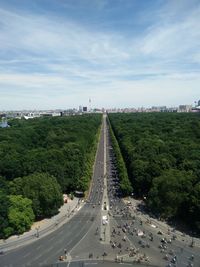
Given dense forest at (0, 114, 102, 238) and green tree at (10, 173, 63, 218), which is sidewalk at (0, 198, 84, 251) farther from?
green tree at (10, 173, 63, 218)

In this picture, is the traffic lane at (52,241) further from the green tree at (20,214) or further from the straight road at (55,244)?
the green tree at (20,214)

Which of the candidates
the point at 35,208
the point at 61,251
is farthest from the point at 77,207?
the point at 61,251

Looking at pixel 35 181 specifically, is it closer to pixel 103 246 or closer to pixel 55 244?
A: pixel 55 244

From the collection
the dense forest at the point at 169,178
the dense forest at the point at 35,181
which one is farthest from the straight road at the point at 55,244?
the dense forest at the point at 169,178

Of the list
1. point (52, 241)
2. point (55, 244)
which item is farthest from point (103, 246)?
point (52, 241)

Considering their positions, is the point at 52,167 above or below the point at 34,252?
above

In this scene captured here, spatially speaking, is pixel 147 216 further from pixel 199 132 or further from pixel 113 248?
pixel 199 132

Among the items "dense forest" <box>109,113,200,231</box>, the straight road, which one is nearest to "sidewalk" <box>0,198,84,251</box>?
the straight road
